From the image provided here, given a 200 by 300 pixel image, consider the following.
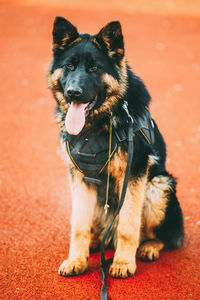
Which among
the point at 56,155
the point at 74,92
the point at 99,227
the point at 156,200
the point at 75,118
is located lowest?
the point at 99,227

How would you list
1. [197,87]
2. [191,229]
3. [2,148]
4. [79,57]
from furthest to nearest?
[197,87] < [2,148] < [191,229] < [79,57]

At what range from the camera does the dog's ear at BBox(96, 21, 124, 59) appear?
3124 mm

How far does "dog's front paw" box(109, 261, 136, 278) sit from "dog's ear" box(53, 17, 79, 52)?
2230mm

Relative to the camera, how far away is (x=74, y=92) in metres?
2.98

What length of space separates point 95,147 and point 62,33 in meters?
1.19

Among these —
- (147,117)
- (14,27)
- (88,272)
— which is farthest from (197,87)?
(14,27)

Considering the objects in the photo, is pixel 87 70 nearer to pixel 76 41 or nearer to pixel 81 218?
pixel 76 41

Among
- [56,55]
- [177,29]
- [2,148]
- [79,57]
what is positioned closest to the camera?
[79,57]

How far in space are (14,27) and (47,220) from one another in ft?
44.9

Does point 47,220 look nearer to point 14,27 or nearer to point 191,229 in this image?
point 191,229

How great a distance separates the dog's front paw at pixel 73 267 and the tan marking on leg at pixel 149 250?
669mm

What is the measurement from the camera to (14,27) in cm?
1585

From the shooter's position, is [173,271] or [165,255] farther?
[165,255]

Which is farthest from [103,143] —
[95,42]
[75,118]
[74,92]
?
[95,42]
